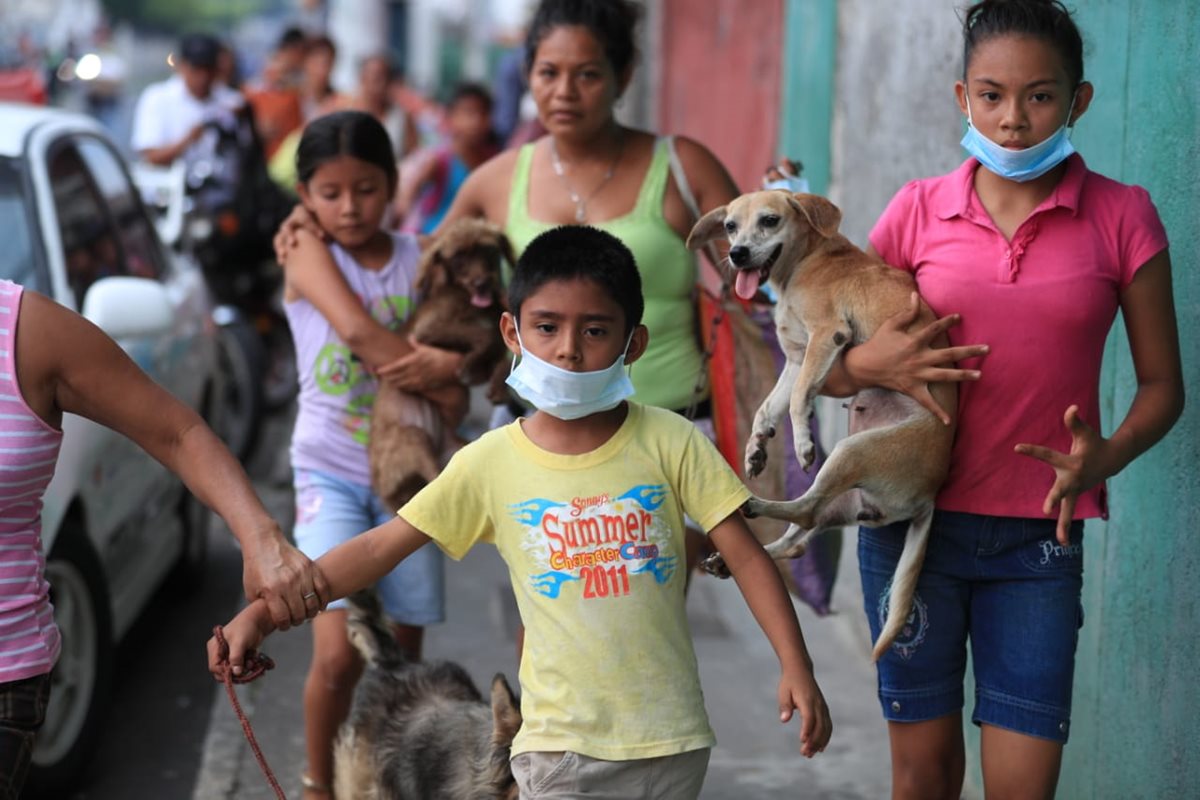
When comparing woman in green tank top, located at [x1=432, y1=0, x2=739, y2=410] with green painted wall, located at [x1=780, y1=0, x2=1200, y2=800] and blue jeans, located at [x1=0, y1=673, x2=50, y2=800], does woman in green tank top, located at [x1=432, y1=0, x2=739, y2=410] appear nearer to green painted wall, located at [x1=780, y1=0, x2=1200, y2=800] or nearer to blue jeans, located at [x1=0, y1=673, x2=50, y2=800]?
green painted wall, located at [x1=780, y1=0, x2=1200, y2=800]

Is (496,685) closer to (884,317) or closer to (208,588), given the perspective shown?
(884,317)

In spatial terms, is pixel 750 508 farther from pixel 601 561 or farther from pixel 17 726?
pixel 17 726

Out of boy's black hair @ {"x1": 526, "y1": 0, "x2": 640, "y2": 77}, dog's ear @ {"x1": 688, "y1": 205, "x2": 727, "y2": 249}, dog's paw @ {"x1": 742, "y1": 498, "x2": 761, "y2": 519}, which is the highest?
boy's black hair @ {"x1": 526, "y1": 0, "x2": 640, "y2": 77}

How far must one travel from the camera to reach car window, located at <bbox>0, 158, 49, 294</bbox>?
531 centimetres

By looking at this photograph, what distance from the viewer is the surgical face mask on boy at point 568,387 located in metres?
2.88

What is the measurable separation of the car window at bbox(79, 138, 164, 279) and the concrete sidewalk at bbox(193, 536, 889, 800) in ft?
5.73

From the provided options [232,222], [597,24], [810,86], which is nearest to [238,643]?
[597,24]

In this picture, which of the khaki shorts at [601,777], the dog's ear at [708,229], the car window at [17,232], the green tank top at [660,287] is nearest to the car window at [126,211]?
the car window at [17,232]

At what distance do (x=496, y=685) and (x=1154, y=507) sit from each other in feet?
5.48

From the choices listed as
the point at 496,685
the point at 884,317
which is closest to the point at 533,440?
the point at 496,685

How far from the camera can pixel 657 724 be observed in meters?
2.88

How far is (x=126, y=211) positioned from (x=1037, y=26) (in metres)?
4.80

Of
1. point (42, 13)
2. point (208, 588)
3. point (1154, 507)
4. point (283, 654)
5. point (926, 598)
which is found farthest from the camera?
point (42, 13)

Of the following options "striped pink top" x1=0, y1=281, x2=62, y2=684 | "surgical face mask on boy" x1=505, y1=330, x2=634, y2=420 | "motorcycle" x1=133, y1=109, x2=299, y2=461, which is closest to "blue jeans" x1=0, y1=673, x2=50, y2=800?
"striped pink top" x1=0, y1=281, x2=62, y2=684
